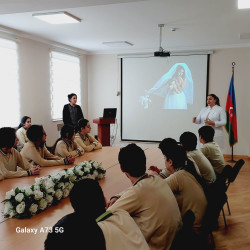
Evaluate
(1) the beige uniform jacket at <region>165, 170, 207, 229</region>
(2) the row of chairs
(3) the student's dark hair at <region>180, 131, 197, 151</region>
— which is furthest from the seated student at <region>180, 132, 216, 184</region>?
(1) the beige uniform jacket at <region>165, 170, 207, 229</region>

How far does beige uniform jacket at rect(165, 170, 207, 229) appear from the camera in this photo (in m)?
2.05

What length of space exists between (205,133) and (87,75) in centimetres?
531

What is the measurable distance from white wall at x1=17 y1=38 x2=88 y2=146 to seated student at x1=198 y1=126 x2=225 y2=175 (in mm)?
3793

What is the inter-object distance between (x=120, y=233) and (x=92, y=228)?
146 mm

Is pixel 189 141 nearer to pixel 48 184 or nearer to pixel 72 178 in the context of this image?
pixel 72 178

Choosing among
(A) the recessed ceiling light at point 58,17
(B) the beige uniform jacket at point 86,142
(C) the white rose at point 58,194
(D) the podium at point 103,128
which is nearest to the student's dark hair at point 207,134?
(B) the beige uniform jacket at point 86,142

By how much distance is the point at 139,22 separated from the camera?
15.3ft

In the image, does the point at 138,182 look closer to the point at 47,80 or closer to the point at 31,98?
the point at 31,98

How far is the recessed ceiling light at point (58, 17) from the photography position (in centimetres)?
413

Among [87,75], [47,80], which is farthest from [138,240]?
[87,75]

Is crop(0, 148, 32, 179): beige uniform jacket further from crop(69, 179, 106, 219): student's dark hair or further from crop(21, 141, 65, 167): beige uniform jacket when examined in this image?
crop(69, 179, 106, 219): student's dark hair

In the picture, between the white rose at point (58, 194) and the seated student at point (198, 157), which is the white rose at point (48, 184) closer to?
the white rose at point (58, 194)

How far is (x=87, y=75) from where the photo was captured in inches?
316

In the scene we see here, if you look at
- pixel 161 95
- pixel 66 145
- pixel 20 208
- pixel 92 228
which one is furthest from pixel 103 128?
pixel 92 228
